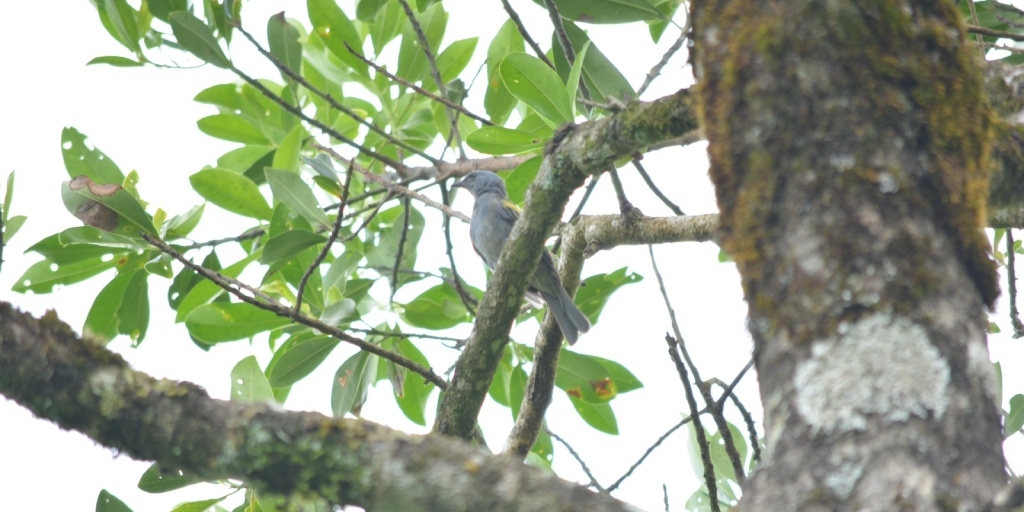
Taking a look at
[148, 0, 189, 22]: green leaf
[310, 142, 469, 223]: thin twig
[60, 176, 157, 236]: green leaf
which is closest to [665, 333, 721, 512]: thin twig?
[310, 142, 469, 223]: thin twig

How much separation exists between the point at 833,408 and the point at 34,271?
4397 mm

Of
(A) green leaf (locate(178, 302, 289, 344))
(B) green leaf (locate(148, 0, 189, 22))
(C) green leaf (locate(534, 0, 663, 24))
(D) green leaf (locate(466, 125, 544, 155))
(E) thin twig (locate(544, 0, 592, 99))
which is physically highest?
(B) green leaf (locate(148, 0, 189, 22))

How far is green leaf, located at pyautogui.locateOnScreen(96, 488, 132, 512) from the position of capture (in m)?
2.94

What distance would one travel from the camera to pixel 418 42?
5.32m

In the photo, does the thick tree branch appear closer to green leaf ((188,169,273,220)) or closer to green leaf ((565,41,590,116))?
green leaf ((565,41,590,116))

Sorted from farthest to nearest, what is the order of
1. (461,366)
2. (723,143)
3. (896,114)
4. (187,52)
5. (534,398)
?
1. (187,52)
2. (534,398)
3. (461,366)
4. (723,143)
5. (896,114)

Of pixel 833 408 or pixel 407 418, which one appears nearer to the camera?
pixel 833 408

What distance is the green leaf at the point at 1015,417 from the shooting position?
4.15m

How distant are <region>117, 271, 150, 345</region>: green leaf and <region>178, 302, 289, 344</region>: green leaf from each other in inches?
13.8

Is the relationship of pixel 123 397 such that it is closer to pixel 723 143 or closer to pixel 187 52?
pixel 723 143

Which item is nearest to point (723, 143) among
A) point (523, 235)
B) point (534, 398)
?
point (523, 235)

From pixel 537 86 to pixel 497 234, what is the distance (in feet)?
13.5

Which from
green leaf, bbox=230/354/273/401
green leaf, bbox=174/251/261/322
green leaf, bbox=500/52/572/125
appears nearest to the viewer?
green leaf, bbox=500/52/572/125

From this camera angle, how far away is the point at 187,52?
4.56m
